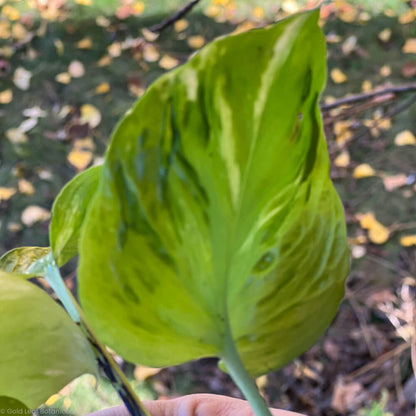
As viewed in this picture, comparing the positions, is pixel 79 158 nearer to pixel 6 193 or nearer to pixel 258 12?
pixel 6 193

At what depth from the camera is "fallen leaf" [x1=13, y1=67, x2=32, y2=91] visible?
4.89ft

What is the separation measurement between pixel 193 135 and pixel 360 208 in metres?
1.07

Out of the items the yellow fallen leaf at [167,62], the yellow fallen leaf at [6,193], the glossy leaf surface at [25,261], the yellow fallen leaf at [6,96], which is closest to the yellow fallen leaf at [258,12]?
the yellow fallen leaf at [167,62]

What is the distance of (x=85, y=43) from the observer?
5.09 ft

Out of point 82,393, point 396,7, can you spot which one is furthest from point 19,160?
point 396,7

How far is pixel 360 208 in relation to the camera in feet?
3.97

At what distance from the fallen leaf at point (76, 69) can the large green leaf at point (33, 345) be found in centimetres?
135

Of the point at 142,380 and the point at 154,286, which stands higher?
the point at 154,286

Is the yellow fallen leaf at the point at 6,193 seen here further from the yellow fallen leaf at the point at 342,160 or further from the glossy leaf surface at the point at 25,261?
the glossy leaf surface at the point at 25,261

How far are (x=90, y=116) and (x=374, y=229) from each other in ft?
2.72

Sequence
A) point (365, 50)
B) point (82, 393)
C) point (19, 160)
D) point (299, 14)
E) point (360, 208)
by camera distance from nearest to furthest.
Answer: point (299, 14), point (82, 393), point (360, 208), point (19, 160), point (365, 50)


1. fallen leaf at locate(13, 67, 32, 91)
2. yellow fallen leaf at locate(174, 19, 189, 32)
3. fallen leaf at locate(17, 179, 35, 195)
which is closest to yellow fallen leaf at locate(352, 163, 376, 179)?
yellow fallen leaf at locate(174, 19, 189, 32)

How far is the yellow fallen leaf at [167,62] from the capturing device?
1484mm

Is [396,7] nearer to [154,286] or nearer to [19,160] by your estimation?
[19,160]
